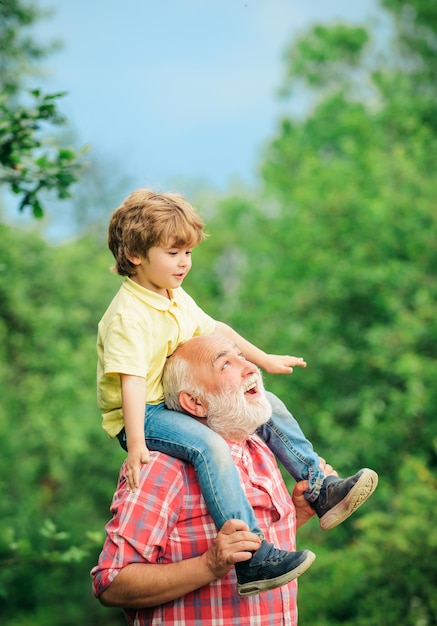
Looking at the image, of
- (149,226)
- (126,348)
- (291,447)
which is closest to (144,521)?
(126,348)

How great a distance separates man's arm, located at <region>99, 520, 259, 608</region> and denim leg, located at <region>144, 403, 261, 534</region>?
69 millimetres

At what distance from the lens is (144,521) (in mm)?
2715

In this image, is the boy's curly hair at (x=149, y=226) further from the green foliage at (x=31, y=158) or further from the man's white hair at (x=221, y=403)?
the green foliage at (x=31, y=158)

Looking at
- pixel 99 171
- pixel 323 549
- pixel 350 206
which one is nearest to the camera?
pixel 323 549

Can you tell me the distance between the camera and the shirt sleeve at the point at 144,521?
8.84 ft

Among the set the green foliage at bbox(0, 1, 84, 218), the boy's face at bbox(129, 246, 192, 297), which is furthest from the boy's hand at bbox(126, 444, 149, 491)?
the green foliage at bbox(0, 1, 84, 218)

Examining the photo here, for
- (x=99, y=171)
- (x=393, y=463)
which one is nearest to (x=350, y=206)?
(x=393, y=463)

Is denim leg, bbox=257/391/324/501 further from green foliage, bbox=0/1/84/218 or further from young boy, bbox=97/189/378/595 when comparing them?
green foliage, bbox=0/1/84/218

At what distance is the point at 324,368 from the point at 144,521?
12088 mm

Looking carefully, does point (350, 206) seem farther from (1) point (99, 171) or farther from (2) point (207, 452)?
(1) point (99, 171)

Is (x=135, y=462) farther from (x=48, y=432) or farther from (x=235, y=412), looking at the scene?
(x=48, y=432)

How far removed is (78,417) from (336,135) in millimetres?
10646

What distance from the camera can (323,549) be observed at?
41.9 feet

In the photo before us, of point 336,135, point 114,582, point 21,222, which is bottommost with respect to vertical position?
point 114,582
